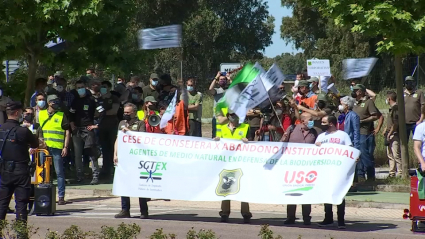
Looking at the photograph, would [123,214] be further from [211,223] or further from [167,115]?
[167,115]

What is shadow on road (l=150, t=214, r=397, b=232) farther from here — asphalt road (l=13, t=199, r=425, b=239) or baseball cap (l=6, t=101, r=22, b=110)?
baseball cap (l=6, t=101, r=22, b=110)

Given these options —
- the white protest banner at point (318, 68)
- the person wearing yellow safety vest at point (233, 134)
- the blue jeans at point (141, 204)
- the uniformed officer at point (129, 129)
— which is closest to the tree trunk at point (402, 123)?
the white protest banner at point (318, 68)

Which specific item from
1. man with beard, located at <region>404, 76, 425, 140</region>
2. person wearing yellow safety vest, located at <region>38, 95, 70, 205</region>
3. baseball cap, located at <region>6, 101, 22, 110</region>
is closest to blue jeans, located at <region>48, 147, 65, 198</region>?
person wearing yellow safety vest, located at <region>38, 95, 70, 205</region>

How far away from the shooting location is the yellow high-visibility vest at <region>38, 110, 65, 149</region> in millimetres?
15594

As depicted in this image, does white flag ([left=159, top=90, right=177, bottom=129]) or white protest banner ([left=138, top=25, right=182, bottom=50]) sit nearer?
white flag ([left=159, top=90, right=177, bottom=129])

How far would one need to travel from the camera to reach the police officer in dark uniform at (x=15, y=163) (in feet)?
37.8

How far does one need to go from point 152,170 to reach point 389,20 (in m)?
6.01

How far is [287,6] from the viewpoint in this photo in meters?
62.3

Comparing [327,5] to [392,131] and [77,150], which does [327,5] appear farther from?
[77,150]

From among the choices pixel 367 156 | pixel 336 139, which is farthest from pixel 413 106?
pixel 336 139

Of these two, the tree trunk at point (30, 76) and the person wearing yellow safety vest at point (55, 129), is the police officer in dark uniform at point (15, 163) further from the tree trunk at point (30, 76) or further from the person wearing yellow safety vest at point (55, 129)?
the tree trunk at point (30, 76)

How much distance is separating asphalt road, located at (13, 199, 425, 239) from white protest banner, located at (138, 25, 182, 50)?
12.8 ft

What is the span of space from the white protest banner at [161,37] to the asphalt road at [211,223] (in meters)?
3.90


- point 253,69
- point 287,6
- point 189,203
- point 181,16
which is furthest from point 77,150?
point 287,6
